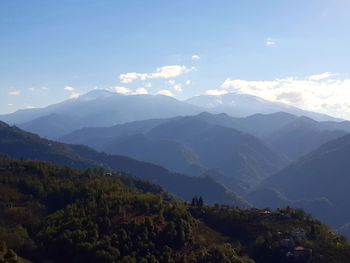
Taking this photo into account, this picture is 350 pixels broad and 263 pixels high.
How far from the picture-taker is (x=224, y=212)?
117 meters

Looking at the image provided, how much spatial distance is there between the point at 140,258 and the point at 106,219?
15.4 metres

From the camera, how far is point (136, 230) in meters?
90.8

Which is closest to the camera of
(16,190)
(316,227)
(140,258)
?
(140,258)

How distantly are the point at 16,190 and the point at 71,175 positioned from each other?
89.5ft

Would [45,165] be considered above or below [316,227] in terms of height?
above

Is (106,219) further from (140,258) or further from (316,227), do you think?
(316,227)

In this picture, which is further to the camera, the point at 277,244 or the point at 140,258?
the point at 277,244

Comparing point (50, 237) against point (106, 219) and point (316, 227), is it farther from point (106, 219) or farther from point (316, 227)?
point (316, 227)

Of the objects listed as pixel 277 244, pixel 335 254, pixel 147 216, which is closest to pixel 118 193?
pixel 147 216

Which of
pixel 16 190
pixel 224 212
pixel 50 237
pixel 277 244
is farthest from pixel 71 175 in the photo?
pixel 277 244

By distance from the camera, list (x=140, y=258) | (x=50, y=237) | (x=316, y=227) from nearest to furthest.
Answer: (x=140, y=258), (x=50, y=237), (x=316, y=227)

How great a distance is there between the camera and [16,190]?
12494cm

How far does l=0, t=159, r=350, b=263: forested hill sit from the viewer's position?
85.2 meters

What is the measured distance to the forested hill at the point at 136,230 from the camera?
8519 cm
